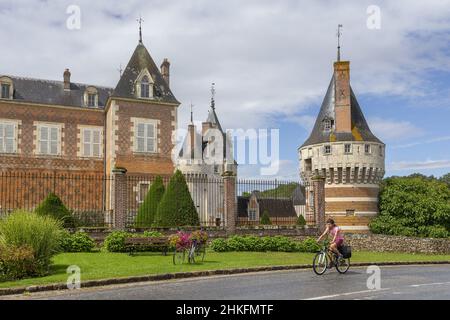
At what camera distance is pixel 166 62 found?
37938mm

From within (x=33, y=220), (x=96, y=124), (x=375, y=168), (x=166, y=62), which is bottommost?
(x=33, y=220)

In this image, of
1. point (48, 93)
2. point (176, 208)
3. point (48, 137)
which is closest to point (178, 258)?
point (176, 208)

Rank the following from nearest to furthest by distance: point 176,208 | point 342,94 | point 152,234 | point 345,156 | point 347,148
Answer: point 152,234 → point 176,208 → point 345,156 → point 347,148 → point 342,94

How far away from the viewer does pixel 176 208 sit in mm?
23719

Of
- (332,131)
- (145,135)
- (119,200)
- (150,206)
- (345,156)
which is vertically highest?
(332,131)

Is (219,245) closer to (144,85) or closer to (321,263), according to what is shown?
(321,263)

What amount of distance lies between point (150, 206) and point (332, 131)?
15.5 meters

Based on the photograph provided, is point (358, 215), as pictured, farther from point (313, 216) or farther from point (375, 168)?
point (313, 216)

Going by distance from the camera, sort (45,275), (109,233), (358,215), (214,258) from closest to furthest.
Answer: (45,275) < (214,258) < (109,233) < (358,215)

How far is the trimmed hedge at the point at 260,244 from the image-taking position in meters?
21.1

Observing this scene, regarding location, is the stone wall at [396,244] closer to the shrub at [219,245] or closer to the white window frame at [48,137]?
the shrub at [219,245]

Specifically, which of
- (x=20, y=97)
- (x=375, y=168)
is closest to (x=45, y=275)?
(x=20, y=97)

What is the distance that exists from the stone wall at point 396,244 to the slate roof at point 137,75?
15.2m

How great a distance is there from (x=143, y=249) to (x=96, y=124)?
18.7 meters
